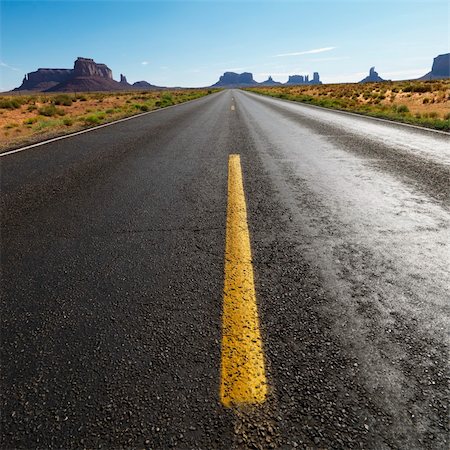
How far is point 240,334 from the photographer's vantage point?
65.1 inches

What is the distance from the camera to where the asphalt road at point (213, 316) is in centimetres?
124

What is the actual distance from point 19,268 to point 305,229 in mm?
2262

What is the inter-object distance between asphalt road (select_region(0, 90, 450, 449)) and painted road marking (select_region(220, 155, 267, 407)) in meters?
0.04

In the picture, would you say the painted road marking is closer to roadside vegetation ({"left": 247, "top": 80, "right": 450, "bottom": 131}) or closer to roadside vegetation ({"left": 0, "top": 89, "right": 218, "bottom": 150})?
roadside vegetation ({"left": 0, "top": 89, "right": 218, "bottom": 150})

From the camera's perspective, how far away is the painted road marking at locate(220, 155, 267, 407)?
1.35m

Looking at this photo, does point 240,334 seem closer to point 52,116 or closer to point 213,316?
point 213,316

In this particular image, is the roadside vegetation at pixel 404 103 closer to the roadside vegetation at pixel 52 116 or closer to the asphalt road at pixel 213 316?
the asphalt road at pixel 213 316

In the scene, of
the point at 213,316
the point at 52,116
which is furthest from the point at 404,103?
the point at 213,316

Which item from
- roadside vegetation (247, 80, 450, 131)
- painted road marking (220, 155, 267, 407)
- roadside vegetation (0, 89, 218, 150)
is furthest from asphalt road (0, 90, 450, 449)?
roadside vegetation (247, 80, 450, 131)

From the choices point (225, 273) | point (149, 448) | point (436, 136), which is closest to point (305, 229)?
point (225, 273)

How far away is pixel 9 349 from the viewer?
1.65 meters

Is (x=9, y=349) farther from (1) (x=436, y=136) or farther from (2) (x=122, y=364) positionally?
(1) (x=436, y=136)

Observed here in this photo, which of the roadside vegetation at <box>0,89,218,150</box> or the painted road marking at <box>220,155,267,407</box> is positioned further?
the roadside vegetation at <box>0,89,218,150</box>

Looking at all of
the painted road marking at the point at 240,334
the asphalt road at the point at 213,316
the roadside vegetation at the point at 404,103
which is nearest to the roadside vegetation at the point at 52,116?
the asphalt road at the point at 213,316
